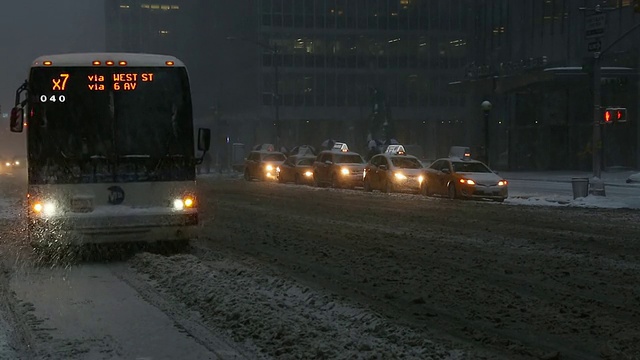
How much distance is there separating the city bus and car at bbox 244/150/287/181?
34528 mm

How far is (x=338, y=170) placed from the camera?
1563 inches

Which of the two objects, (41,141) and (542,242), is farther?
(542,242)

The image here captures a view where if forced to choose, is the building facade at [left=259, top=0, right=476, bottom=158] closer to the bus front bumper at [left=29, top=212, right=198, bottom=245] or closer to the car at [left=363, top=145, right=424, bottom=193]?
the car at [left=363, top=145, right=424, bottom=193]

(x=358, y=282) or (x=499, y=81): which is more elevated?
(x=499, y=81)

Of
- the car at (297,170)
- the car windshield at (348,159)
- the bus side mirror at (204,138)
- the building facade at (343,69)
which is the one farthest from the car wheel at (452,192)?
the building facade at (343,69)

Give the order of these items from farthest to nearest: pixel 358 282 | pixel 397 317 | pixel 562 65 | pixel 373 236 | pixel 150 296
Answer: pixel 562 65
pixel 373 236
pixel 358 282
pixel 150 296
pixel 397 317

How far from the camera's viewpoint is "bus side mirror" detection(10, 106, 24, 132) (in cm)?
1380

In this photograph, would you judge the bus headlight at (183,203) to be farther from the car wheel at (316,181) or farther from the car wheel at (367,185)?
the car wheel at (316,181)

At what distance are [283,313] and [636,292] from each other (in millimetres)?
4363

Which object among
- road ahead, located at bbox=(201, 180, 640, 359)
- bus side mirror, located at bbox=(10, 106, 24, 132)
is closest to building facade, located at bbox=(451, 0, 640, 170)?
road ahead, located at bbox=(201, 180, 640, 359)

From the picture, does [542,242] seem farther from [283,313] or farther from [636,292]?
[283,313]

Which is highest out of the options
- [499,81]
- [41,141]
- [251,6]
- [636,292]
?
[251,6]

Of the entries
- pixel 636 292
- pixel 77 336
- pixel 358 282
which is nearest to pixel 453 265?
pixel 358 282

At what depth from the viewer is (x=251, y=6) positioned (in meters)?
90.5
